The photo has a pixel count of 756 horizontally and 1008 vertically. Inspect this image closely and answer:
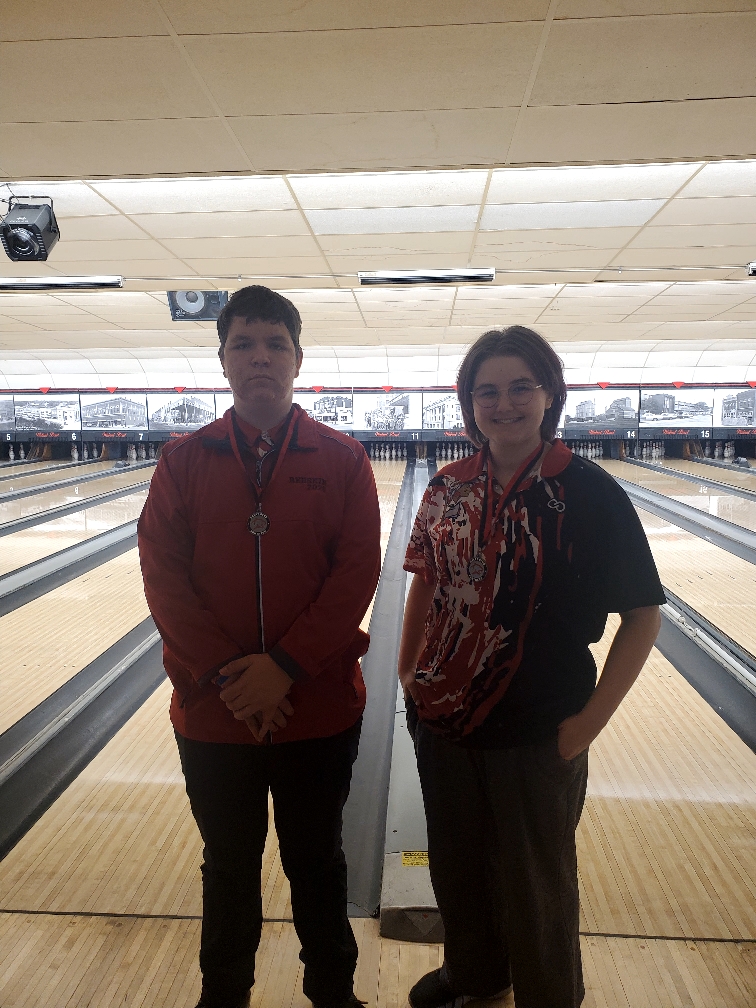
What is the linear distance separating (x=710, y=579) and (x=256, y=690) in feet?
14.7

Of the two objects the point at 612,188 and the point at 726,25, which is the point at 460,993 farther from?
the point at 612,188

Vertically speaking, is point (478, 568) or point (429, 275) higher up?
point (429, 275)

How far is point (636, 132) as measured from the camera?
2.83m

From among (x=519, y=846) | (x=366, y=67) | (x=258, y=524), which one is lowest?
(x=519, y=846)

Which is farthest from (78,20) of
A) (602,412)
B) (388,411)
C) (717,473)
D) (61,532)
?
(602,412)

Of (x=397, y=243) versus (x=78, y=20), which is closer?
(x=78, y=20)

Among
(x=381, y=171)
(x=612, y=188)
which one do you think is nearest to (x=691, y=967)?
(x=381, y=171)

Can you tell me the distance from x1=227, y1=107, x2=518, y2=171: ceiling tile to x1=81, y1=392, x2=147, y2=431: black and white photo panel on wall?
11.2 meters

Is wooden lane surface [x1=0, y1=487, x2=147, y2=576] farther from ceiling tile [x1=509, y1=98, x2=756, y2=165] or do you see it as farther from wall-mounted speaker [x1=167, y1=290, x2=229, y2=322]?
ceiling tile [x1=509, y1=98, x2=756, y2=165]

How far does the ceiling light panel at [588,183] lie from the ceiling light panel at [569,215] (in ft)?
0.30

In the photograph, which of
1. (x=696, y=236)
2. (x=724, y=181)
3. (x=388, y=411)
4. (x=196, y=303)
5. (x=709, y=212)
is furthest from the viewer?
(x=388, y=411)

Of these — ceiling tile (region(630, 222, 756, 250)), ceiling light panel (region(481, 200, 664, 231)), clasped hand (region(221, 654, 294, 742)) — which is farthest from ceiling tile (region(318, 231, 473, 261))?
clasped hand (region(221, 654, 294, 742))

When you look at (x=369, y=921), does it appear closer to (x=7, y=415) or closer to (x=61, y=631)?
(x=61, y=631)

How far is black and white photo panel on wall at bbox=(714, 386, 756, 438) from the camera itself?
503 inches
